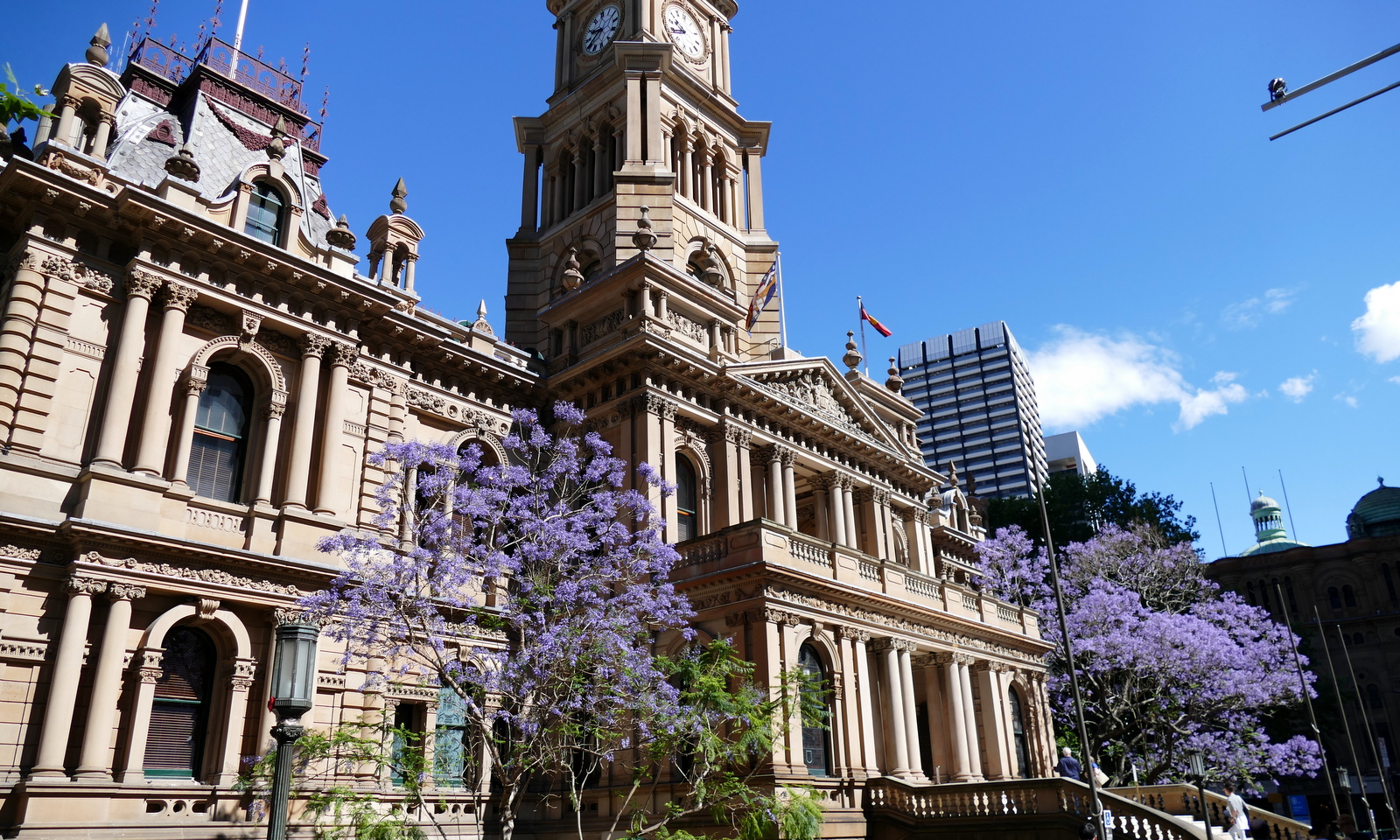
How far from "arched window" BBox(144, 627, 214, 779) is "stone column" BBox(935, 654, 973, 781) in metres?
19.2

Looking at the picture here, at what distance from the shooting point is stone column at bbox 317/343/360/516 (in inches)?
926

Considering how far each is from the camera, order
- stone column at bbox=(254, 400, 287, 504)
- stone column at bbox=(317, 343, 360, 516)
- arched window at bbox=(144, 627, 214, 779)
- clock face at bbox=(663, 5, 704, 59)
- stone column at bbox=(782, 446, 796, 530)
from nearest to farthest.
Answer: arched window at bbox=(144, 627, 214, 779) → stone column at bbox=(254, 400, 287, 504) → stone column at bbox=(317, 343, 360, 516) → stone column at bbox=(782, 446, 796, 530) → clock face at bbox=(663, 5, 704, 59)

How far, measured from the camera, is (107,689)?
61.8 feet

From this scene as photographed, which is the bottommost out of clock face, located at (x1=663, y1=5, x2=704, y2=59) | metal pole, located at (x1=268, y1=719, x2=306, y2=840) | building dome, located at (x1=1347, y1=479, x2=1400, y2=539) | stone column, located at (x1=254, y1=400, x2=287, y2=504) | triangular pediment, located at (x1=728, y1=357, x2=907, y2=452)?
metal pole, located at (x1=268, y1=719, x2=306, y2=840)

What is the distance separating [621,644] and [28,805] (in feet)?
35.0

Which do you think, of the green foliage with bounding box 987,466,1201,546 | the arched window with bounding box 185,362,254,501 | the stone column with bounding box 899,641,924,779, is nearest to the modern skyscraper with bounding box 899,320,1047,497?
the green foliage with bounding box 987,466,1201,546

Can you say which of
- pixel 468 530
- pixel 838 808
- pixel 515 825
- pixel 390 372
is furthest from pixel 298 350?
pixel 838 808

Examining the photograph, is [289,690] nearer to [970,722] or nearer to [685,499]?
[685,499]

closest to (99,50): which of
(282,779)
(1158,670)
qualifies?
(282,779)

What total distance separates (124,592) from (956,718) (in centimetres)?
2132

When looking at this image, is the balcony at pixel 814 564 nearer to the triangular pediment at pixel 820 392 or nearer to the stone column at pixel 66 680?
the triangular pediment at pixel 820 392

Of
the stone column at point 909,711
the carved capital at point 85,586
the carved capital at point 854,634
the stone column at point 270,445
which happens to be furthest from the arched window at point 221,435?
the stone column at point 909,711

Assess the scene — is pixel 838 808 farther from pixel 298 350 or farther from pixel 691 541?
pixel 298 350

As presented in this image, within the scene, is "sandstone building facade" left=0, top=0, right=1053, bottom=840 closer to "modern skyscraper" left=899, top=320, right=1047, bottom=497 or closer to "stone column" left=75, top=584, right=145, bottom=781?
"stone column" left=75, top=584, right=145, bottom=781
